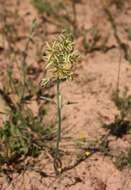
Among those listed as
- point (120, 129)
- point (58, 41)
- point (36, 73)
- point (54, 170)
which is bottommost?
point (54, 170)

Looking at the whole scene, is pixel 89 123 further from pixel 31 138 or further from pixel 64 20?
pixel 64 20

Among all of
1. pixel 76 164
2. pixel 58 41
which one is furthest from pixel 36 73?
pixel 58 41

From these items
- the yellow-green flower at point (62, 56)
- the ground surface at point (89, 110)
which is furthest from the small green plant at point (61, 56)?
the ground surface at point (89, 110)

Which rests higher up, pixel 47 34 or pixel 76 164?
pixel 47 34

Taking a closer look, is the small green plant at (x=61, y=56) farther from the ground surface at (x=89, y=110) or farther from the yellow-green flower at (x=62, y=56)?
the ground surface at (x=89, y=110)

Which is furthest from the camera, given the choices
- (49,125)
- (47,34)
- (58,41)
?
(47,34)

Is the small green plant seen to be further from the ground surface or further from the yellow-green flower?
the ground surface

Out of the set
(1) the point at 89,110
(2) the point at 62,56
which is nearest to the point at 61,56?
(2) the point at 62,56

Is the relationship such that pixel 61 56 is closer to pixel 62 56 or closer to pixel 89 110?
pixel 62 56
